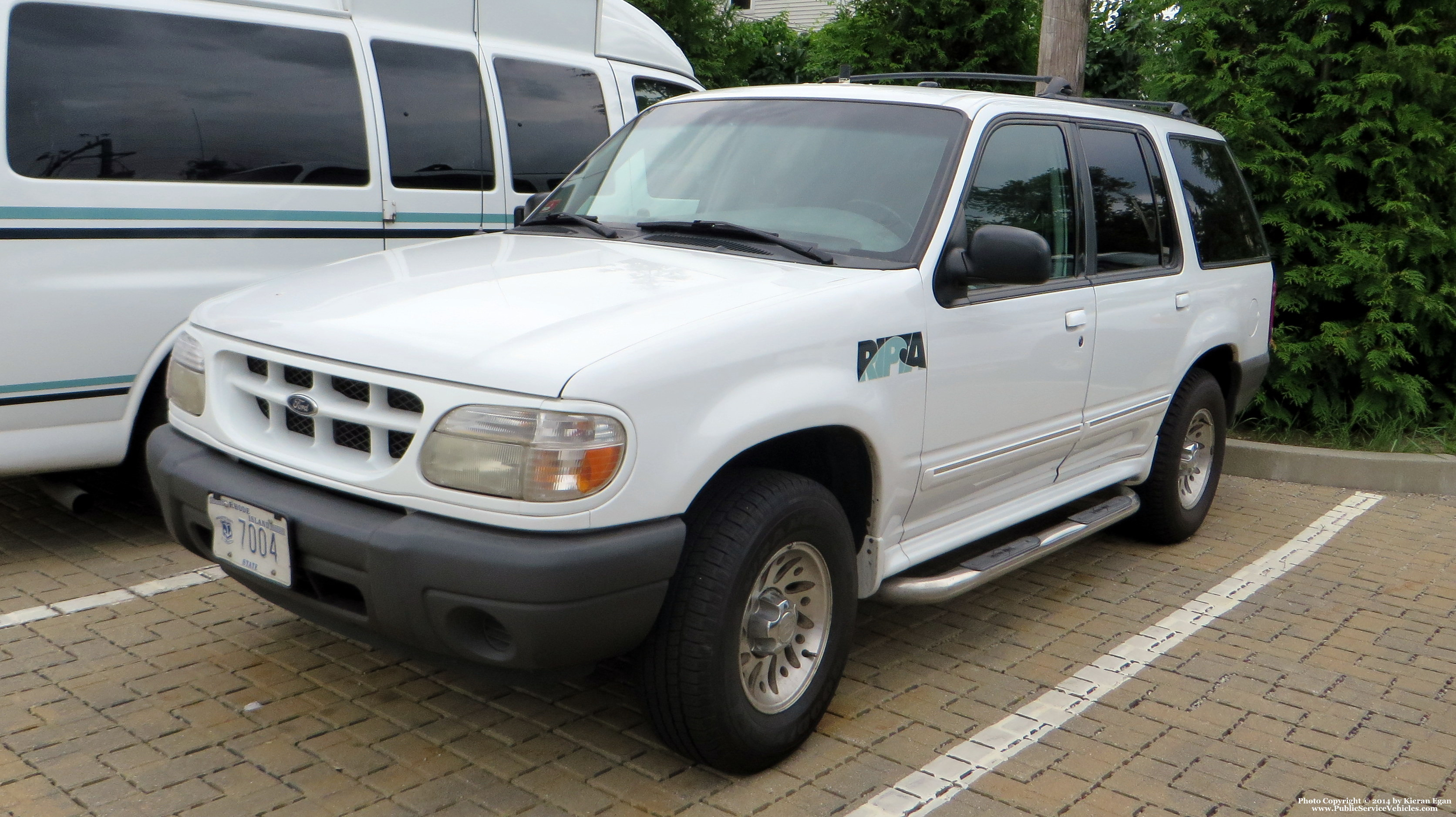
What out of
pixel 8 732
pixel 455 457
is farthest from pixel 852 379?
pixel 8 732

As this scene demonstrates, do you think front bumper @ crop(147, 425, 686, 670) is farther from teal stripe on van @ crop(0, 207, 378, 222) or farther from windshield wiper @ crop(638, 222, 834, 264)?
teal stripe on van @ crop(0, 207, 378, 222)

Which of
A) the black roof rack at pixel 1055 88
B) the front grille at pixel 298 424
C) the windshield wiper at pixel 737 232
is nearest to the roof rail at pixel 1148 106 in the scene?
the black roof rack at pixel 1055 88

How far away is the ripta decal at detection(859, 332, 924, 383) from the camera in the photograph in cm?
342

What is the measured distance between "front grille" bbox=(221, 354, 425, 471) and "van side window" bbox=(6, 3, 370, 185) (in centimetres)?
177

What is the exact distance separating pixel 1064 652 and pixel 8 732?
333 cm

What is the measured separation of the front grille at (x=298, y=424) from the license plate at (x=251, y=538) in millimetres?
231

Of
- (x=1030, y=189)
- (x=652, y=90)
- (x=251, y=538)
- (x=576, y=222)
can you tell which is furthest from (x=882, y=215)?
(x=652, y=90)

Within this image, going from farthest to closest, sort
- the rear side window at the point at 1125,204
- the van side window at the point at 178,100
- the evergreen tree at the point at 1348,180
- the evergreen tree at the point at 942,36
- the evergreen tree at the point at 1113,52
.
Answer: the evergreen tree at the point at 1113,52
the evergreen tree at the point at 942,36
the evergreen tree at the point at 1348,180
the rear side window at the point at 1125,204
the van side window at the point at 178,100

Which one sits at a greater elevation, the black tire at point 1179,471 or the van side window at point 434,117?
the van side window at point 434,117

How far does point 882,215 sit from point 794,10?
18452 millimetres

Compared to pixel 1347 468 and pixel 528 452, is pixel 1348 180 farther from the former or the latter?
pixel 528 452

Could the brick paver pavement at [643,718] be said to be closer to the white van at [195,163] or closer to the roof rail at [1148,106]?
the white van at [195,163]

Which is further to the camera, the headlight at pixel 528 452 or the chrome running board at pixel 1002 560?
the chrome running board at pixel 1002 560

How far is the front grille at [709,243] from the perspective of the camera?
3.74 metres
